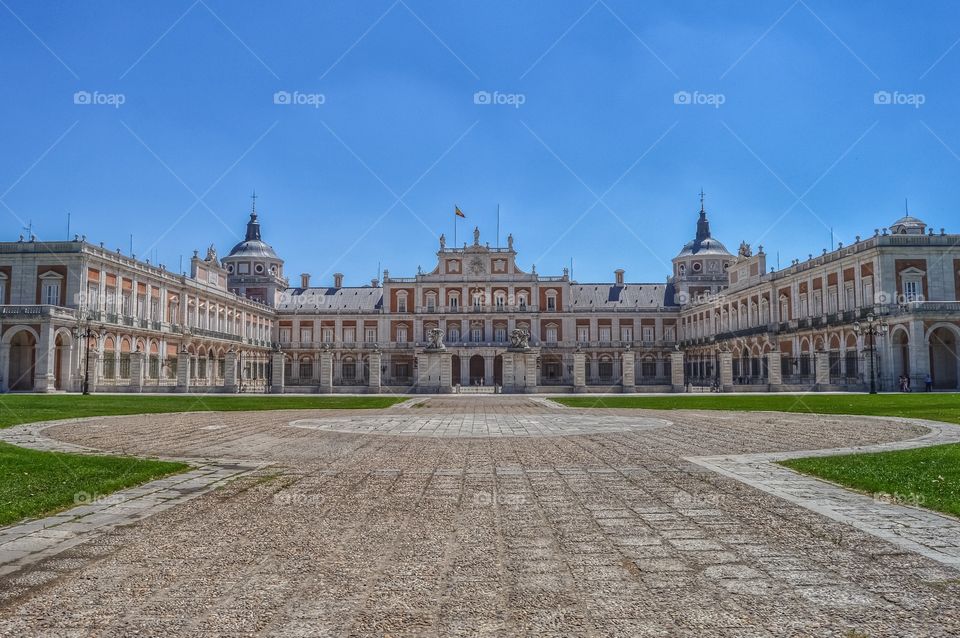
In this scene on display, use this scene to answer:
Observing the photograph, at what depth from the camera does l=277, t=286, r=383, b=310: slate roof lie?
238 feet

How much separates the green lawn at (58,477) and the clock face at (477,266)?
5903cm

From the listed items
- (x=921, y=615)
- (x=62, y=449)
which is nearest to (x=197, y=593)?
(x=921, y=615)

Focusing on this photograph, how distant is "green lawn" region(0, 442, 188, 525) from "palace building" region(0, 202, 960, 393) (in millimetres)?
27369

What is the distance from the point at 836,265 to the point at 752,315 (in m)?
11.8

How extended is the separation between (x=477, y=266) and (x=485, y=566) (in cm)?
6393

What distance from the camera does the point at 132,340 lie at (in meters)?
44.0

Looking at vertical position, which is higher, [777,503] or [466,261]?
[466,261]

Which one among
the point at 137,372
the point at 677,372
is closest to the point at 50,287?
the point at 137,372

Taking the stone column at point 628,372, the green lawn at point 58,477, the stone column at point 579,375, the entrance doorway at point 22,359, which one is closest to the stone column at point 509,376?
the stone column at point 579,375

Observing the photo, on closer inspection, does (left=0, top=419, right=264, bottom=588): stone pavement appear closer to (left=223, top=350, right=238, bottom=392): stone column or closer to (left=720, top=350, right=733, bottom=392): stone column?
(left=223, top=350, right=238, bottom=392): stone column

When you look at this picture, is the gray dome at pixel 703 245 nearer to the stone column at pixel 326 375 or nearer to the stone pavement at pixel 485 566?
the stone column at pixel 326 375

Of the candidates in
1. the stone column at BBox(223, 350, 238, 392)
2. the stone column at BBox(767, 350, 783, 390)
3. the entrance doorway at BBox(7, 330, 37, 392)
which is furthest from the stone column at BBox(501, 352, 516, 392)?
the entrance doorway at BBox(7, 330, 37, 392)

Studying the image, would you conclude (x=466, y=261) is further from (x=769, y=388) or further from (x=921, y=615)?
(x=921, y=615)

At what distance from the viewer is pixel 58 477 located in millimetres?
7254
